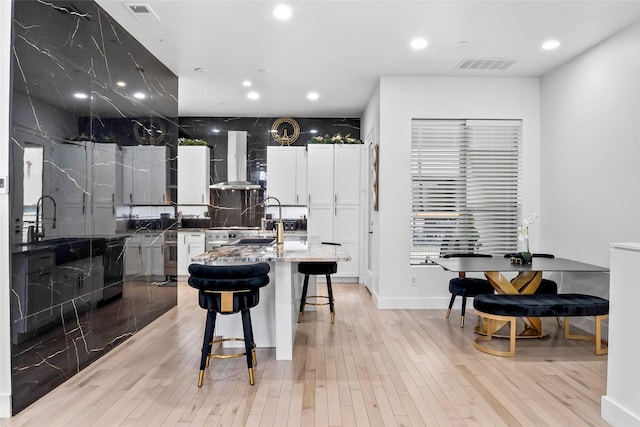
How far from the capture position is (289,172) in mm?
7332

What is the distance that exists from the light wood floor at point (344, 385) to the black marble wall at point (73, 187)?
0.92 ft

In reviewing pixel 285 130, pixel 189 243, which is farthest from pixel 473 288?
pixel 189 243

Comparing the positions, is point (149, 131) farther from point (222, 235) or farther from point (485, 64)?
point (485, 64)

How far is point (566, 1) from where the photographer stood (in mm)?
3432

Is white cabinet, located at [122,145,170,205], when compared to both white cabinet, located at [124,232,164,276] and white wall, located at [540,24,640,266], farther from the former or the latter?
white wall, located at [540,24,640,266]

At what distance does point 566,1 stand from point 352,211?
4260 mm

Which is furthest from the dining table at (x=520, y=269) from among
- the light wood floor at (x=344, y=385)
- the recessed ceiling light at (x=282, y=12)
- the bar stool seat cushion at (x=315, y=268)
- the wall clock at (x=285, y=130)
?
the wall clock at (x=285, y=130)

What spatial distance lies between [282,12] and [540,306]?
3.24 meters

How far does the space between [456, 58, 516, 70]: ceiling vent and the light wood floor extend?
2.89 metres

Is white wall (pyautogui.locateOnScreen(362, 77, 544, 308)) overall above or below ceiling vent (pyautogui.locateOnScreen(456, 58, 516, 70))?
below

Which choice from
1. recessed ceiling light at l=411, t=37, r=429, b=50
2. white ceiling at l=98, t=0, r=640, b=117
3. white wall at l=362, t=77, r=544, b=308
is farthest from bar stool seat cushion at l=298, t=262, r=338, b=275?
recessed ceiling light at l=411, t=37, r=429, b=50

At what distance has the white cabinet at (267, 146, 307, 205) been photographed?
7.32 m

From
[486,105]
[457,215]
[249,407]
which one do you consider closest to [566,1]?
[486,105]

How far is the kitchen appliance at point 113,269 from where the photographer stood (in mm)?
3631
